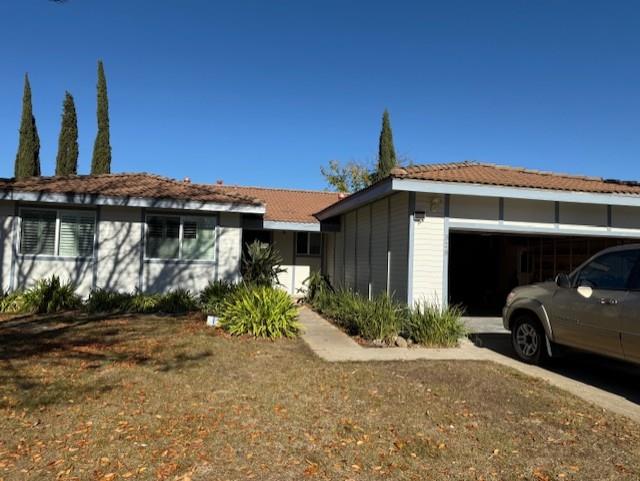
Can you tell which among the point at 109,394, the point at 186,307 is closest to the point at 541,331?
the point at 109,394

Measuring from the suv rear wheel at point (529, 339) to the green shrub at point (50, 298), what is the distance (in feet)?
33.2

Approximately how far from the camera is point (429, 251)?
9.80 m

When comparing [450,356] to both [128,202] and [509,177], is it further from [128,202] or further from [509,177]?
[128,202]

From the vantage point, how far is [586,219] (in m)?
10.8

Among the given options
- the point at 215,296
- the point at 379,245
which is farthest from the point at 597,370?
the point at 215,296

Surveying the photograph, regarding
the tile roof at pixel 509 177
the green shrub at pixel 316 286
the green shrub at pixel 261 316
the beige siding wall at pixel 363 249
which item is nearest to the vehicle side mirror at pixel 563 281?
the tile roof at pixel 509 177

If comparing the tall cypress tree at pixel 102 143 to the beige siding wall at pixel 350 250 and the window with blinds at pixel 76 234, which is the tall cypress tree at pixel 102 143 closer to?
the window with blinds at pixel 76 234

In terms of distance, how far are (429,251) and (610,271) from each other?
3.78m

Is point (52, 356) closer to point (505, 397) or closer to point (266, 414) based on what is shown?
point (266, 414)

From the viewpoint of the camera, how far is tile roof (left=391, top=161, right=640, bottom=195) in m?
9.67

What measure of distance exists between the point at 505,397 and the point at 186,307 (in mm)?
8720

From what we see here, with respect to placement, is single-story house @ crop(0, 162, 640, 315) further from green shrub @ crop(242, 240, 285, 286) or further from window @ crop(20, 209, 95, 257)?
green shrub @ crop(242, 240, 285, 286)

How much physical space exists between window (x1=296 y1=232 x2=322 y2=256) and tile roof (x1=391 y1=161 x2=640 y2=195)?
8607mm

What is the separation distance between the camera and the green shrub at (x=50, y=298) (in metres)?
11.4
